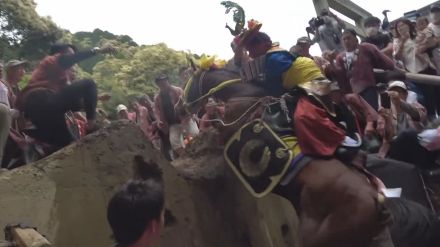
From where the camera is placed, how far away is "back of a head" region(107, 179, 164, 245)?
2.80 meters

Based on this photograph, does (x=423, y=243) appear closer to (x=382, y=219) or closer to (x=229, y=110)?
(x=382, y=219)

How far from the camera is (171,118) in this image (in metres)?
9.60

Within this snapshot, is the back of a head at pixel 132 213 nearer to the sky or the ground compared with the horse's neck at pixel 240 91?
nearer to the ground

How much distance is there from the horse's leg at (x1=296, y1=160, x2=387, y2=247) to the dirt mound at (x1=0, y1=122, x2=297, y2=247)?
108cm

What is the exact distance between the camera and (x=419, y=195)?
21.1ft

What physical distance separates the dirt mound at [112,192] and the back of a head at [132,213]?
76.0 inches

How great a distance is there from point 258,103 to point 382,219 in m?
1.40

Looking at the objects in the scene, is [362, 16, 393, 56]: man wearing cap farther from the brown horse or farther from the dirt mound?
the brown horse

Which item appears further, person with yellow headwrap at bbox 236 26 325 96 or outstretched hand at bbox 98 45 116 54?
outstretched hand at bbox 98 45 116 54

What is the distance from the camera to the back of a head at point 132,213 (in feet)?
9.20

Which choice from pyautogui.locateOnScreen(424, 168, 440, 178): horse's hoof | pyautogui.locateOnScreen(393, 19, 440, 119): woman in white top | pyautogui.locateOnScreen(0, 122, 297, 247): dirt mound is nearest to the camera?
pyautogui.locateOnScreen(0, 122, 297, 247): dirt mound

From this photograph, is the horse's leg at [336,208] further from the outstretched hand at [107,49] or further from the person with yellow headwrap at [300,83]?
the outstretched hand at [107,49]

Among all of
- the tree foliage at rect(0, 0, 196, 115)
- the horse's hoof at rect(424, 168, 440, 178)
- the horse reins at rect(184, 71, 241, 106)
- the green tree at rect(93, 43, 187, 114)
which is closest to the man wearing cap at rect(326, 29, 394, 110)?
the horse's hoof at rect(424, 168, 440, 178)

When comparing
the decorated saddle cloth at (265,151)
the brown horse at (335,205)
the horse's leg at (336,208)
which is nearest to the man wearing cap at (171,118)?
the decorated saddle cloth at (265,151)
